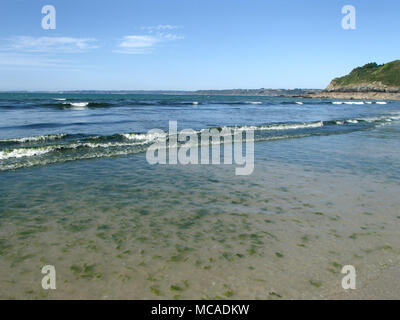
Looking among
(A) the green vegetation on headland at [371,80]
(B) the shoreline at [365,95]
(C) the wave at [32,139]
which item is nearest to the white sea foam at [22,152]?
(C) the wave at [32,139]

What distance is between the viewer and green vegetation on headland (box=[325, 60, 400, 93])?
142 metres

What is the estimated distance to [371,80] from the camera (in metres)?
156

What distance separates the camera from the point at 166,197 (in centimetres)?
711

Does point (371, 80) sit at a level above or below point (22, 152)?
above

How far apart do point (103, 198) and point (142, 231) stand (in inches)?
80.4

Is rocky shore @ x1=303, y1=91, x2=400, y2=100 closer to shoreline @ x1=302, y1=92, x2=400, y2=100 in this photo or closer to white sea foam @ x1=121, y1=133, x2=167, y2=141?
shoreline @ x1=302, y1=92, x2=400, y2=100

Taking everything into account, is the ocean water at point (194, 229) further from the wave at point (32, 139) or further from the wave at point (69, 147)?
the wave at point (32, 139)

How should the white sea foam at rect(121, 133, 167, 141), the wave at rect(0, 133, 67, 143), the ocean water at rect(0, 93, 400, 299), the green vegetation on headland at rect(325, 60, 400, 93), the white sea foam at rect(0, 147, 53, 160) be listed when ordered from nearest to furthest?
1. the ocean water at rect(0, 93, 400, 299)
2. the white sea foam at rect(0, 147, 53, 160)
3. the wave at rect(0, 133, 67, 143)
4. the white sea foam at rect(121, 133, 167, 141)
5. the green vegetation on headland at rect(325, 60, 400, 93)

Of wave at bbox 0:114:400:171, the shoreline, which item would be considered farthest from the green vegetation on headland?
wave at bbox 0:114:400:171

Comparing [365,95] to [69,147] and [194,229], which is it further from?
[194,229]

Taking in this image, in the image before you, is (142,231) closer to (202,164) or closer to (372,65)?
(202,164)

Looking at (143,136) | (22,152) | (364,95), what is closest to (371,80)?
(364,95)
